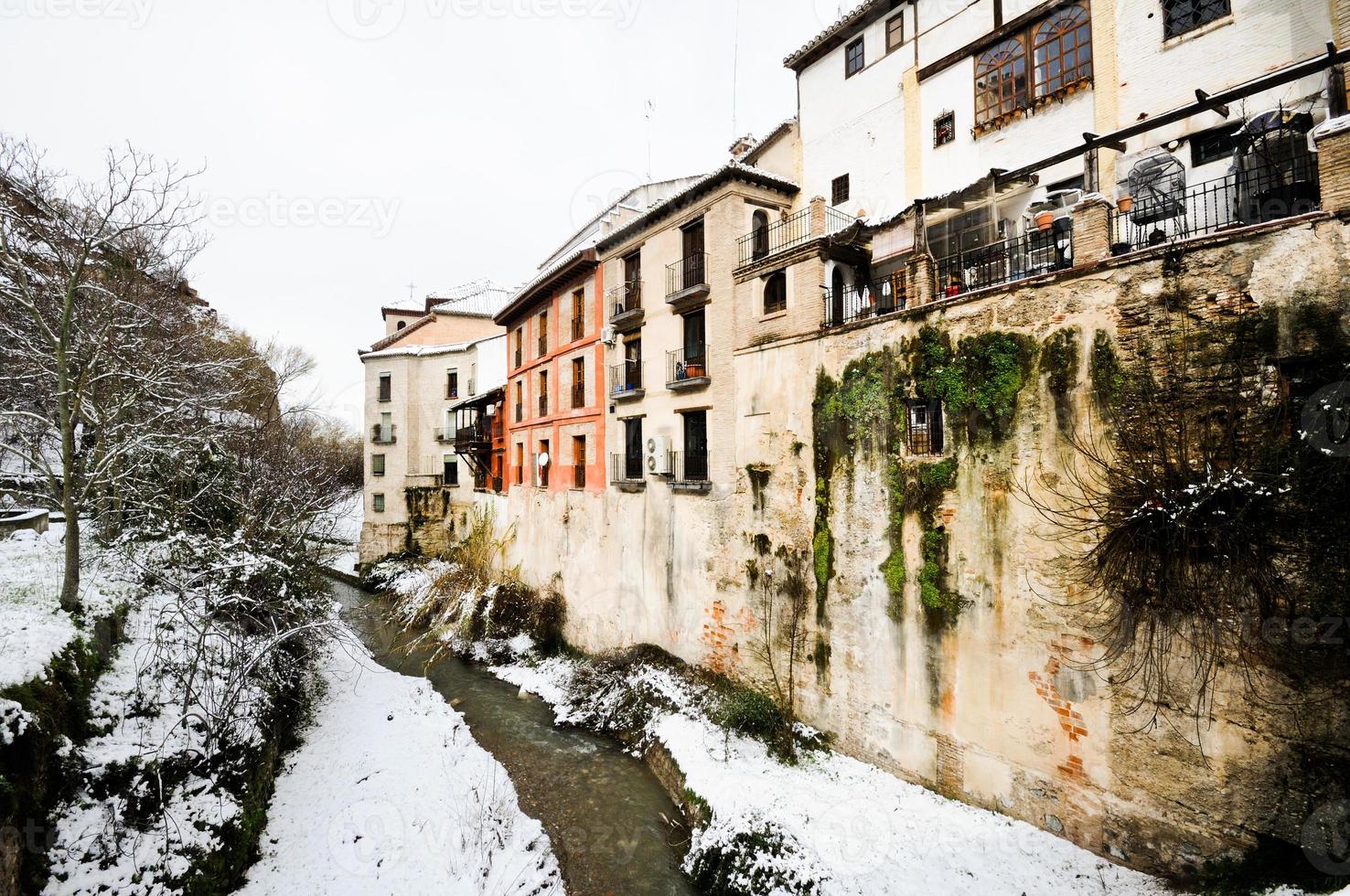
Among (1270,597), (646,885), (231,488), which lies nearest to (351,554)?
(231,488)

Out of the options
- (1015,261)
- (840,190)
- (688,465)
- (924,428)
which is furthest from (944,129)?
(688,465)

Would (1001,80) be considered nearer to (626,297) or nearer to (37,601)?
(626,297)

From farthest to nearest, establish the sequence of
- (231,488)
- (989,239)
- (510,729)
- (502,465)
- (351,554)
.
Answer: (351,554)
(502,465)
(231,488)
(510,729)
(989,239)

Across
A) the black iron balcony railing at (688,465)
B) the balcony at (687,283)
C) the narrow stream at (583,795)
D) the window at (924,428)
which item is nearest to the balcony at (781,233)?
the balcony at (687,283)

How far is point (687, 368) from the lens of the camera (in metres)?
13.8

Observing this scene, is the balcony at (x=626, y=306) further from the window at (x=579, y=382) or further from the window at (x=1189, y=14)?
A: the window at (x=1189, y=14)

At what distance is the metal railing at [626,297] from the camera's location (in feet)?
51.8

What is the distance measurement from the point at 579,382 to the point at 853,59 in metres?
11.5

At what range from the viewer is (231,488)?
14977mm

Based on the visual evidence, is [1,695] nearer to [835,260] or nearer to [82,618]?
[82,618]

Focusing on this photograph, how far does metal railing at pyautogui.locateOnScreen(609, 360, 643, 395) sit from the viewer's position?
15773 millimetres

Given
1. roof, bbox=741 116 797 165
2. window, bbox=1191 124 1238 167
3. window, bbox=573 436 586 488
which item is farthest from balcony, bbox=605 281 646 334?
window, bbox=1191 124 1238 167

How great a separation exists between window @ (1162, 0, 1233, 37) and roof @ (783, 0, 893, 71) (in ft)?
19.6

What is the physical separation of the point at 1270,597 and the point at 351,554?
3881 cm
